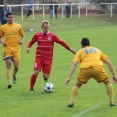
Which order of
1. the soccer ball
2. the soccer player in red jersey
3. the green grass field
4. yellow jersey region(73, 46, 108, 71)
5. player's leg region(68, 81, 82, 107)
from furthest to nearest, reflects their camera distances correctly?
1. the soccer ball
2. the soccer player in red jersey
3. player's leg region(68, 81, 82, 107)
4. yellow jersey region(73, 46, 108, 71)
5. the green grass field

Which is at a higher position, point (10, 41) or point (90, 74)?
point (10, 41)

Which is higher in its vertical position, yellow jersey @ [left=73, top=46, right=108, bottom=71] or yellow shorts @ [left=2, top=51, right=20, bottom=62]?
yellow jersey @ [left=73, top=46, right=108, bottom=71]

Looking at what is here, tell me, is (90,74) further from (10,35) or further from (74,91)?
(10,35)

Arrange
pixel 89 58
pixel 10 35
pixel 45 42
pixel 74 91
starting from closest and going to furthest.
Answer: pixel 89 58, pixel 74 91, pixel 45 42, pixel 10 35

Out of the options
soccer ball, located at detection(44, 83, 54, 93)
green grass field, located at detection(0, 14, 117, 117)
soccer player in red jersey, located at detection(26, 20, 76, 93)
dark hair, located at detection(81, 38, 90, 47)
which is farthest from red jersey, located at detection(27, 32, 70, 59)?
dark hair, located at detection(81, 38, 90, 47)

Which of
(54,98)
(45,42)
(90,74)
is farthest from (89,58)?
(45,42)

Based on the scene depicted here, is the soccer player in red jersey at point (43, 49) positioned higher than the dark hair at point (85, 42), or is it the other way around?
the dark hair at point (85, 42)

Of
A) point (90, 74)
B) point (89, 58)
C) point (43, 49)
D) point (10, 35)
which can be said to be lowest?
point (90, 74)

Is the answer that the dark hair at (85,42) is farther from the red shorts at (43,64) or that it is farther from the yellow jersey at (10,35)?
the yellow jersey at (10,35)

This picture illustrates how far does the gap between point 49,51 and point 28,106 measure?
7.58 ft

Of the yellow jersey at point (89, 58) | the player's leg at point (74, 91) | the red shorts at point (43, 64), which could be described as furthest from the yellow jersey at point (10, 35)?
the yellow jersey at point (89, 58)

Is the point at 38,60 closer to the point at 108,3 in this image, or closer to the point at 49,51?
the point at 49,51

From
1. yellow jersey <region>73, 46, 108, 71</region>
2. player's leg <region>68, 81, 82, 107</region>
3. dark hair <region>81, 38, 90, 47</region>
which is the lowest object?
player's leg <region>68, 81, 82, 107</region>

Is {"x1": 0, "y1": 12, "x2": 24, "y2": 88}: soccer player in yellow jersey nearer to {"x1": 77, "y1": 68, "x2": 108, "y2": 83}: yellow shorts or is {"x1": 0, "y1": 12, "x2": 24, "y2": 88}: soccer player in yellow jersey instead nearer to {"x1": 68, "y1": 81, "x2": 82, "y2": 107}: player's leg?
{"x1": 68, "y1": 81, "x2": 82, "y2": 107}: player's leg
